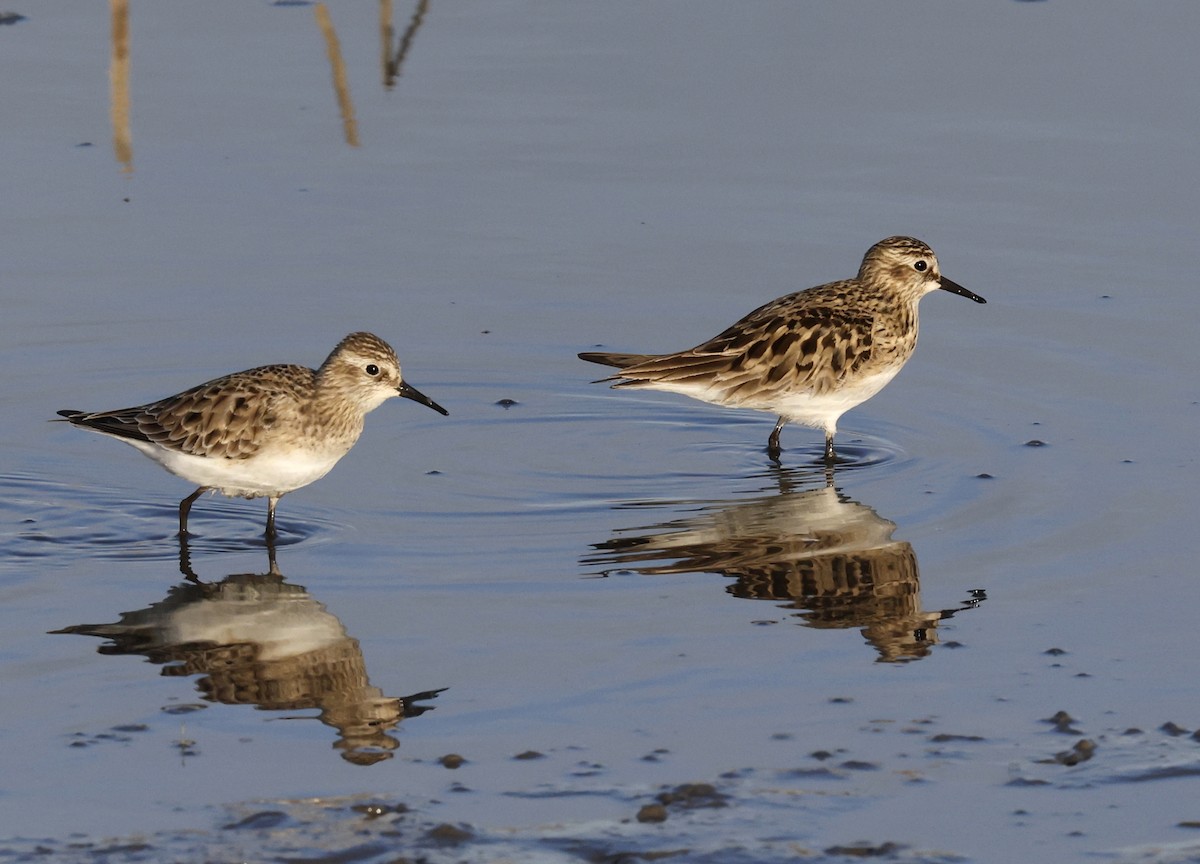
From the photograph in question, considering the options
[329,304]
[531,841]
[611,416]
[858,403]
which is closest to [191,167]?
[329,304]

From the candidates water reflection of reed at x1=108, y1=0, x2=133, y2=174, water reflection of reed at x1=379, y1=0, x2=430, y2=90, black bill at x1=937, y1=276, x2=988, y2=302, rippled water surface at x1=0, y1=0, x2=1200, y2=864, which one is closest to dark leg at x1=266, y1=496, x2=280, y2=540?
rippled water surface at x1=0, y1=0, x2=1200, y2=864

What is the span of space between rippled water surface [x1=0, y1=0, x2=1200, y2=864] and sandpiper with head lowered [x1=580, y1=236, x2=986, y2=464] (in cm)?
35

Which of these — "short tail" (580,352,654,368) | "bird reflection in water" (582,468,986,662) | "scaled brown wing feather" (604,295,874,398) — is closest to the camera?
"bird reflection in water" (582,468,986,662)

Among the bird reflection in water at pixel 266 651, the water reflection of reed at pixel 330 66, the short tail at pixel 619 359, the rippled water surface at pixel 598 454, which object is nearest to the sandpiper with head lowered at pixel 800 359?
the short tail at pixel 619 359

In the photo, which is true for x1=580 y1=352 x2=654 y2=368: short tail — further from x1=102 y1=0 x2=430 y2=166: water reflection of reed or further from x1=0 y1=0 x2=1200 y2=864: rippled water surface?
x1=102 y1=0 x2=430 y2=166: water reflection of reed

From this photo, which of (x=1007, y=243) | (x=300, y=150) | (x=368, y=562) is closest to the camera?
(x=368, y=562)

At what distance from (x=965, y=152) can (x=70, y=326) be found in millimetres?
7613

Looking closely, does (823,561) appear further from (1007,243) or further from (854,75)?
(854,75)

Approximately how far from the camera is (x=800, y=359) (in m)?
13.1

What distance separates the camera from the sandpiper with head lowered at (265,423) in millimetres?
11016

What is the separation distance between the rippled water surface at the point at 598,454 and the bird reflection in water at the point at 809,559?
4cm

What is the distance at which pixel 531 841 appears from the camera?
7.28 meters

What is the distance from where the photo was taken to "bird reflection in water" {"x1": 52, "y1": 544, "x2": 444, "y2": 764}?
28.0 feet

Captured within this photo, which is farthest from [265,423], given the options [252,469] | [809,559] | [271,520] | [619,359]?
[809,559]
